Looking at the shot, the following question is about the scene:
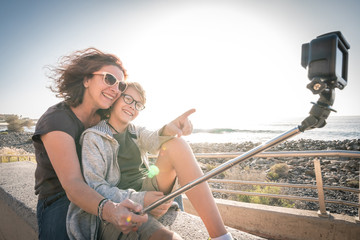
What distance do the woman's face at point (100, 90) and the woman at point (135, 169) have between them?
170 mm

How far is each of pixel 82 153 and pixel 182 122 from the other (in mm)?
749

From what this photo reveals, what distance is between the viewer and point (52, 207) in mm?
1364

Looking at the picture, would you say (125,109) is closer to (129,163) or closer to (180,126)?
(129,163)

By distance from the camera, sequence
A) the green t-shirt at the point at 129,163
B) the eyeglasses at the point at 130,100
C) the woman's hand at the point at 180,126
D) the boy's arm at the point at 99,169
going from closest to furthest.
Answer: the boy's arm at the point at 99,169
the woman's hand at the point at 180,126
the green t-shirt at the point at 129,163
the eyeglasses at the point at 130,100

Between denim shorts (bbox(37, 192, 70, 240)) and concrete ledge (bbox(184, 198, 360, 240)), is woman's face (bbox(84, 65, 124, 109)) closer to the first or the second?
denim shorts (bbox(37, 192, 70, 240))

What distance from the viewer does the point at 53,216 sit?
4.30ft

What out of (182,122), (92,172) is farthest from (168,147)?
(92,172)

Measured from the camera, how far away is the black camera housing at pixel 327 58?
0.65 meters

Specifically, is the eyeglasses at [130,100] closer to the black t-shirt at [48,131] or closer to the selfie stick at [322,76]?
the black t-shirt at [48,131]

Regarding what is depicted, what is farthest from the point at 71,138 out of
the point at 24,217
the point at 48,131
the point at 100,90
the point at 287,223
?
the point at 287,223

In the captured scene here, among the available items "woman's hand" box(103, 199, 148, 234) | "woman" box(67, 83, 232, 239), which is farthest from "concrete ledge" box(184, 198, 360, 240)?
"woman's hand" box(103, 199, 148, 234)

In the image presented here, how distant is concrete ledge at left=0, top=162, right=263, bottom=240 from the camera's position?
145 centimetres

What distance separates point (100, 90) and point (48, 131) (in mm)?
550

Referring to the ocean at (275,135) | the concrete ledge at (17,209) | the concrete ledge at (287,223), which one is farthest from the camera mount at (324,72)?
the ocean at (275,135)
